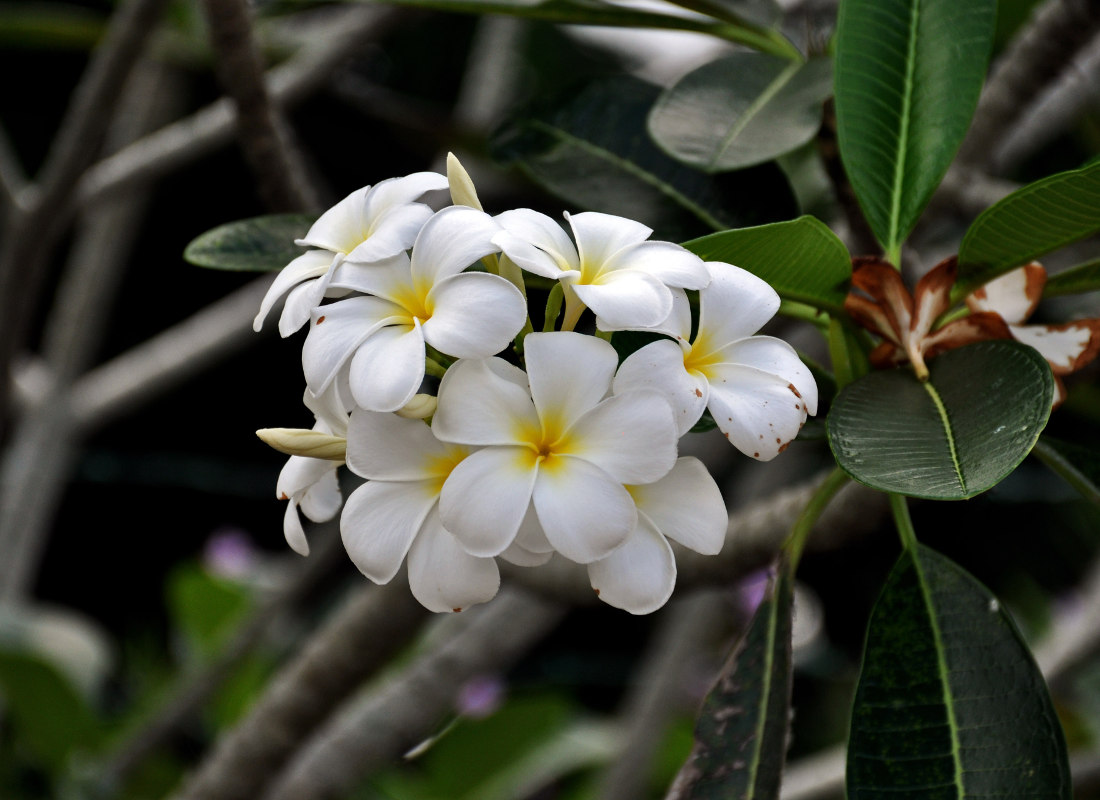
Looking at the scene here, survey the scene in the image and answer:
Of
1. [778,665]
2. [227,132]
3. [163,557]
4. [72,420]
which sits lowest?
[163,557]

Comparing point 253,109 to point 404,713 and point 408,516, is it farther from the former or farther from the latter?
point 404,713

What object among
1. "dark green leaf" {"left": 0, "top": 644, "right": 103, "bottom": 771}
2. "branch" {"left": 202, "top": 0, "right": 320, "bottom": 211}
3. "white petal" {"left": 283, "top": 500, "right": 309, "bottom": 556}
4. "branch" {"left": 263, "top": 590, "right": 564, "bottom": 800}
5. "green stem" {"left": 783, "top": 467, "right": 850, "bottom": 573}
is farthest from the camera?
"dark green leaf" {"left": 0, "top": 644, "right": 103, "bottom": 771}

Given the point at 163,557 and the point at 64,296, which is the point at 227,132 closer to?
the point at 64,296

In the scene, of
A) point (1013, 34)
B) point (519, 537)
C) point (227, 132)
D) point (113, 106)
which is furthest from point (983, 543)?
point (519, 537)

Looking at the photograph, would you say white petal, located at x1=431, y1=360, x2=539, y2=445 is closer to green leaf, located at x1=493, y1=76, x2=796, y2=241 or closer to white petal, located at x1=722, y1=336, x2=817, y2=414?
white petal, located at x1=722, y1=336, x2=817, y2=414

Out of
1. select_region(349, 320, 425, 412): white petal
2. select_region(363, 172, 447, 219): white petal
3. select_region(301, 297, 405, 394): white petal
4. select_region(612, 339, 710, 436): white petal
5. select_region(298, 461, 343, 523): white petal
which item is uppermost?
select_region(363, 172, 447, 219): white petal

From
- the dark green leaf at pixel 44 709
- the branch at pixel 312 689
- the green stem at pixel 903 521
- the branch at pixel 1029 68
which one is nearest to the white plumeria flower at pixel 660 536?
the green stem at pixel 903 521

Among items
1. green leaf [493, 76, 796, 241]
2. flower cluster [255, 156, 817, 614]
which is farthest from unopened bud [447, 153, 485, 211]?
green leaf [493, 76, 796, 241]

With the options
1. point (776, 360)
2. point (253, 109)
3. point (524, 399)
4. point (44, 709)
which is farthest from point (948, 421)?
point (44, 709)
